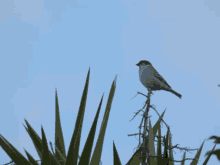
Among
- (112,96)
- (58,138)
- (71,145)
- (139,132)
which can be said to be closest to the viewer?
(71,145)

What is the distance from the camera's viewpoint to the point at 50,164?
1.53 meters

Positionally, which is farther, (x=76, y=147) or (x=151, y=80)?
(x=151, y=80)

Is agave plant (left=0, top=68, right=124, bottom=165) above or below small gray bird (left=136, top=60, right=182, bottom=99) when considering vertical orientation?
below

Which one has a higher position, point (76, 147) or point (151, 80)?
point (151, 80)

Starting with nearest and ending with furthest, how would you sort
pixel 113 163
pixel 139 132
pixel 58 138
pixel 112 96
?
1. pixel 113 163
2. pixel 139 132
3. pixel 112 96
4. pixel 58 138

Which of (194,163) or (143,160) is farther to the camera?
(194,163)

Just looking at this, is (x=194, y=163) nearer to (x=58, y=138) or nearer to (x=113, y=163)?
(x=113, y=163)

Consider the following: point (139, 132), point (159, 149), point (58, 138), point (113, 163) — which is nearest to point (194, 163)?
point (159, 149)

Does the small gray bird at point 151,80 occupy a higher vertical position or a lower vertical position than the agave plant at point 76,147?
higher

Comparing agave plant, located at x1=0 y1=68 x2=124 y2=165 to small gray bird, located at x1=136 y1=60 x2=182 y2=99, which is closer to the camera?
agave plant, located at x1=0 y1=68 x2=124 y2=165

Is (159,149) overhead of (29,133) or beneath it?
beneath

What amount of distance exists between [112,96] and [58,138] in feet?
2.26

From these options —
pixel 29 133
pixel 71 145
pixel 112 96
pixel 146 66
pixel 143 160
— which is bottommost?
pixel 143 160

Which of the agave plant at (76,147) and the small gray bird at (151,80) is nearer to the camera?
the agave plant at (76,147)
